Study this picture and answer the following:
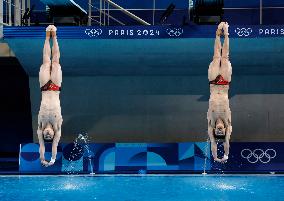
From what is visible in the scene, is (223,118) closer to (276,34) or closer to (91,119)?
(276,34)

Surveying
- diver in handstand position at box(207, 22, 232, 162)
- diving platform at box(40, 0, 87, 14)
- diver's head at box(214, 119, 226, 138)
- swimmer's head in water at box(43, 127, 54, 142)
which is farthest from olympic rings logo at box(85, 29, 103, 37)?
diver's head at box(214, 119, 226, 138)

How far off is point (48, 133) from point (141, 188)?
4069 mm

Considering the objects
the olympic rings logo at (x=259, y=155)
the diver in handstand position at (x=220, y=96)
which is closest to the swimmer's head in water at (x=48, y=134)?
the diver in handstand position at (x=220, y=96)

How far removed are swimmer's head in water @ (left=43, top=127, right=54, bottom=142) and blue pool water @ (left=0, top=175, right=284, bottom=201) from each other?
1.71 meters

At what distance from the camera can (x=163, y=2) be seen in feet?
64.1

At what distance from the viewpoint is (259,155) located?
15.8 metres

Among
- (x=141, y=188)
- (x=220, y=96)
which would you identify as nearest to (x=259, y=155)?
(x=141, y=188)

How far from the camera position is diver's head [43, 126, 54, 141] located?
9438mm

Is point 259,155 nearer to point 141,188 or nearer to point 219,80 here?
point 141,188

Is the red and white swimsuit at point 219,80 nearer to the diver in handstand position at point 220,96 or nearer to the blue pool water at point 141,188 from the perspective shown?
the diver in handstand position at point 220,96

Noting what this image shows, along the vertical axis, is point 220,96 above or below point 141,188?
above

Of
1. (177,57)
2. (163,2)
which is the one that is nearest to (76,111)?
(177,57)

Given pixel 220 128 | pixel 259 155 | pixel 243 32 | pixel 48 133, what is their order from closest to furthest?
pixel 220 128 < pixel 48 133 < pixel 243 32 < pixel 259 155

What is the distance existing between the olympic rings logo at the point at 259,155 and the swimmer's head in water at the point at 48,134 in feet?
27.8
